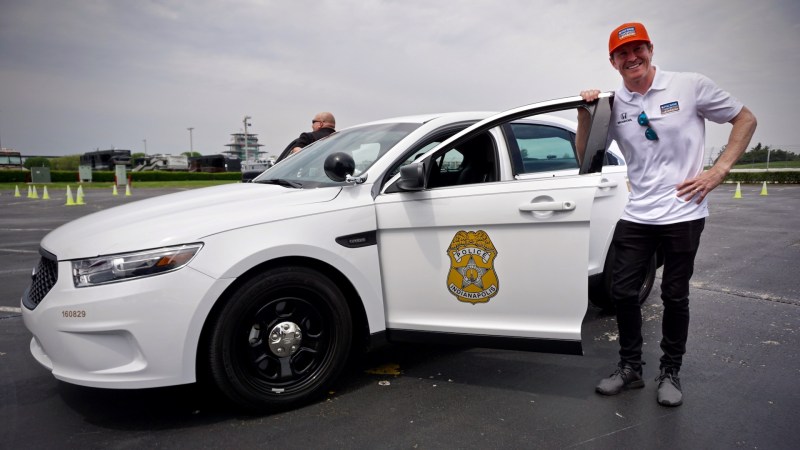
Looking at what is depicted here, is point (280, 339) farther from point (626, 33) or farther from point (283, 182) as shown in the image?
point (626, 33)

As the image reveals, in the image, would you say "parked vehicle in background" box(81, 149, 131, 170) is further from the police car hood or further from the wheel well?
the wheel well

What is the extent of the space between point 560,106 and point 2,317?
466 centimetres

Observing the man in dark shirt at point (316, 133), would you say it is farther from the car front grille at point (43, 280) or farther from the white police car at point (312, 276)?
the car front grille at point (43, 280)

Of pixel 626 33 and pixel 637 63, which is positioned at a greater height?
pixel 626 33

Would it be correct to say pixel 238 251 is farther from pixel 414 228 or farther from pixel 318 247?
pixel 414 228

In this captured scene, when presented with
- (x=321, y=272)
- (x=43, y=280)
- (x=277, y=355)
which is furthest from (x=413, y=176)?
(x=43, y=280)

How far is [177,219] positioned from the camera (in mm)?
2721

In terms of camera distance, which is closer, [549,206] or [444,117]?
[549,206]

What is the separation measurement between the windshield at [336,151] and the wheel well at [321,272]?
1.77 ft

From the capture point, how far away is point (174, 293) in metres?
2.48

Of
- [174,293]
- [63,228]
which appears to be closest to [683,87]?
[174,293]

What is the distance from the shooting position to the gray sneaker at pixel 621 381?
3018 mm

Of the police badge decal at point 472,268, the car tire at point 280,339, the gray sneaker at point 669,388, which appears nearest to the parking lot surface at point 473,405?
the gray sneaker at point 669,388

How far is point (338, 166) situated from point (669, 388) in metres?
2.16
